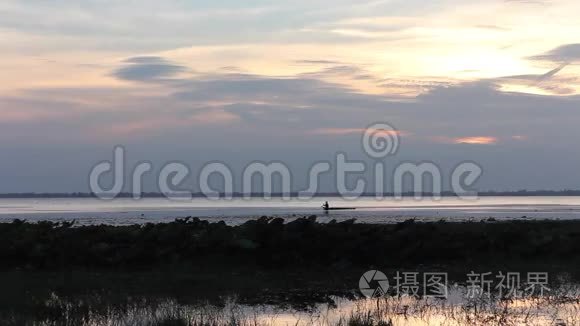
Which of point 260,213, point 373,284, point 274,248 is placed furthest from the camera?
point 260,213

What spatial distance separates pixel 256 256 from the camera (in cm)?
1919

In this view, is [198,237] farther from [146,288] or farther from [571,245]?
[571,245]

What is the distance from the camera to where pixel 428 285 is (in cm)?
1512

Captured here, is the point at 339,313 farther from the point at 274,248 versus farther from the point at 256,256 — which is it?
the point at 256,256

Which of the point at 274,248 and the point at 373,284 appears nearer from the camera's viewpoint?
the point at 373,284

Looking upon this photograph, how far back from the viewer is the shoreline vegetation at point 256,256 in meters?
15.9

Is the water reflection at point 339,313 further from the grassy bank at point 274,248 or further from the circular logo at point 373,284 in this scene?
the grassy bank at point 274,248

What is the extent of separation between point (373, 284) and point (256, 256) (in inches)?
176

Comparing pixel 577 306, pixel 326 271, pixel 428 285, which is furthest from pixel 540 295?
pixel 326 271

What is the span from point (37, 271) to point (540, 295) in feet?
41.1

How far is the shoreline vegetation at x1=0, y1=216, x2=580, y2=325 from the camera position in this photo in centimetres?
1594

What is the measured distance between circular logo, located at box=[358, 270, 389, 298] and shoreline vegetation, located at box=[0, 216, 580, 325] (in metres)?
Result: 0.32

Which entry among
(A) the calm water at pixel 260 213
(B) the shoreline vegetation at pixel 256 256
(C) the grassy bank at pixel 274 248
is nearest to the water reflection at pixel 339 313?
(B) the shoreline vegetation at pixel 256 256

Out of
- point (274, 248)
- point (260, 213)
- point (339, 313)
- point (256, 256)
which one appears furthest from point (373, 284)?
point (260, 213)
